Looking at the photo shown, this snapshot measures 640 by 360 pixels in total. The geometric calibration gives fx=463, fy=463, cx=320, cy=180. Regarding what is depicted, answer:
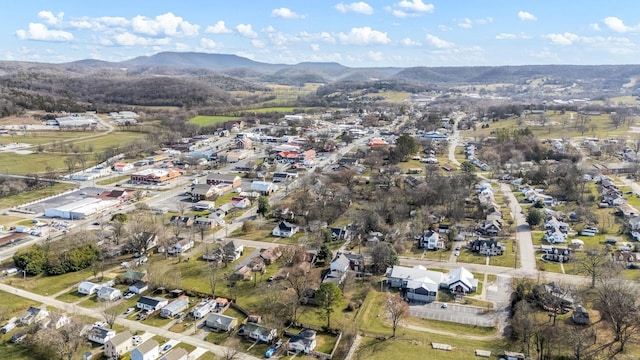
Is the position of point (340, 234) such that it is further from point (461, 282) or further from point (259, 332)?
point (259, 332)

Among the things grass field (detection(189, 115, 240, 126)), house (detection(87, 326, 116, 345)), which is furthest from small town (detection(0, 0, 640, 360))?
grass field (detection(189, 115, 240, 126))

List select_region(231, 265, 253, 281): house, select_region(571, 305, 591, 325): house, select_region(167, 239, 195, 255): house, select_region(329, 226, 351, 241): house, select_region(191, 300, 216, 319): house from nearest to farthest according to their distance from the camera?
select_region(571, 305, 591, 325): house → select_region(191, 300, 216, 319): house → select_region(231, 265, 253, 281): house → select_region(167, 239, 195, 255): house → select_region(329, 226, 351, 241): house

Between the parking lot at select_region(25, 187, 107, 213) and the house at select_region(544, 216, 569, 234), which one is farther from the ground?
the house at select_region(544, 216, 569, 234)

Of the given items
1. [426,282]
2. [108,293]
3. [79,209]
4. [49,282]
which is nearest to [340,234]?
[426,282]

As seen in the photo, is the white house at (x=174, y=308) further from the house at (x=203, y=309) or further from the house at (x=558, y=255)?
the house at (x=558, y=255)

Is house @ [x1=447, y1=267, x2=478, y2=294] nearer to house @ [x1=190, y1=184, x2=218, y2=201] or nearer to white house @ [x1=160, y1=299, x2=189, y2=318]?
white house @ [x1=160, y1=299, x2=189, y2=318]

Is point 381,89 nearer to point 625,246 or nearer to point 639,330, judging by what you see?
point 625,246
